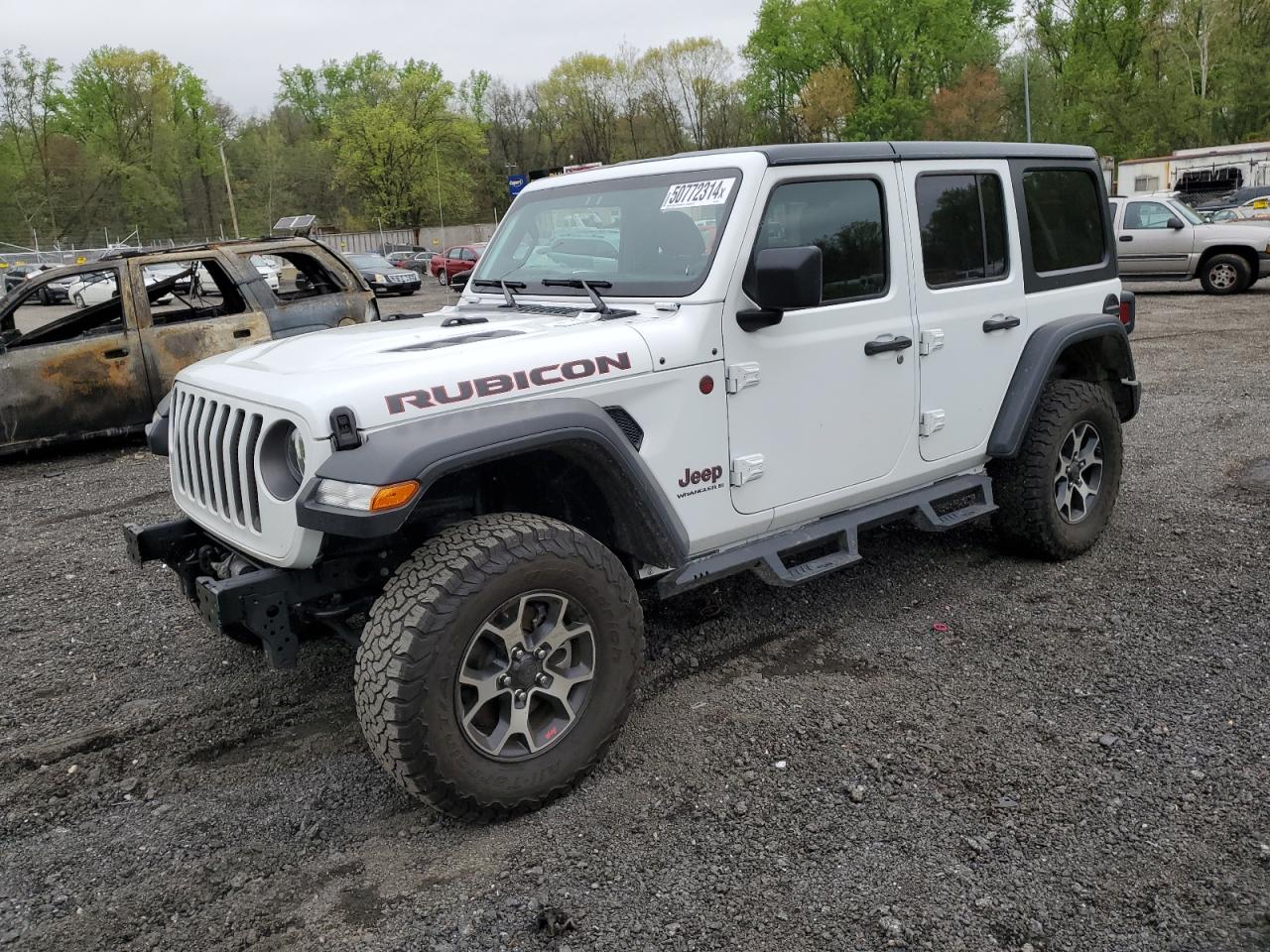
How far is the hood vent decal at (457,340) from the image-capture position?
10.9 ft

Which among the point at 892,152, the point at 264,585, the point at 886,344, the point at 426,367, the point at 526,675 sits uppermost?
the point at 892,152

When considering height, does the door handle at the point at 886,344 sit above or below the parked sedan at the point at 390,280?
below

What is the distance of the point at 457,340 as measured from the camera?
11.1 feet

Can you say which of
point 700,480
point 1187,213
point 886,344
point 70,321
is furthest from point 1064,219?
point 1187,213

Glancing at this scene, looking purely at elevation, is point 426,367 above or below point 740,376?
above

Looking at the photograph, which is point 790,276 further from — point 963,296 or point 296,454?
point 296,454

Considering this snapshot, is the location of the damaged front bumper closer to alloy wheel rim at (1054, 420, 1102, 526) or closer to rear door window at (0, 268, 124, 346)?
alloy wheel rim at (1054, 420, 1102, 526)

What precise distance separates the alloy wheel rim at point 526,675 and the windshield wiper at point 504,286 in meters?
1.57

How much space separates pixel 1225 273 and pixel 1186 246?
0.75m

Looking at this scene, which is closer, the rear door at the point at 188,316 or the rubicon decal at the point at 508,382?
the rubicon decal at the point at 508,382

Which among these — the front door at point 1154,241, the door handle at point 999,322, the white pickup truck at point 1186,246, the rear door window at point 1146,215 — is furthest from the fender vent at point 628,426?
the rear door window at point 1146,215

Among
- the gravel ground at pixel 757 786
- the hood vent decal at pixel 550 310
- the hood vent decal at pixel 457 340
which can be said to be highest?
the hood vent decal at pixel 550 310

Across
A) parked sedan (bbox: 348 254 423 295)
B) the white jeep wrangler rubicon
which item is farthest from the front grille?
parked sedan (bbox: 348 254 423 295)

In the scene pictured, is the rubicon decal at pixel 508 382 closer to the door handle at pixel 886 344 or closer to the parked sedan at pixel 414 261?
the door handle at pixel 886 344
